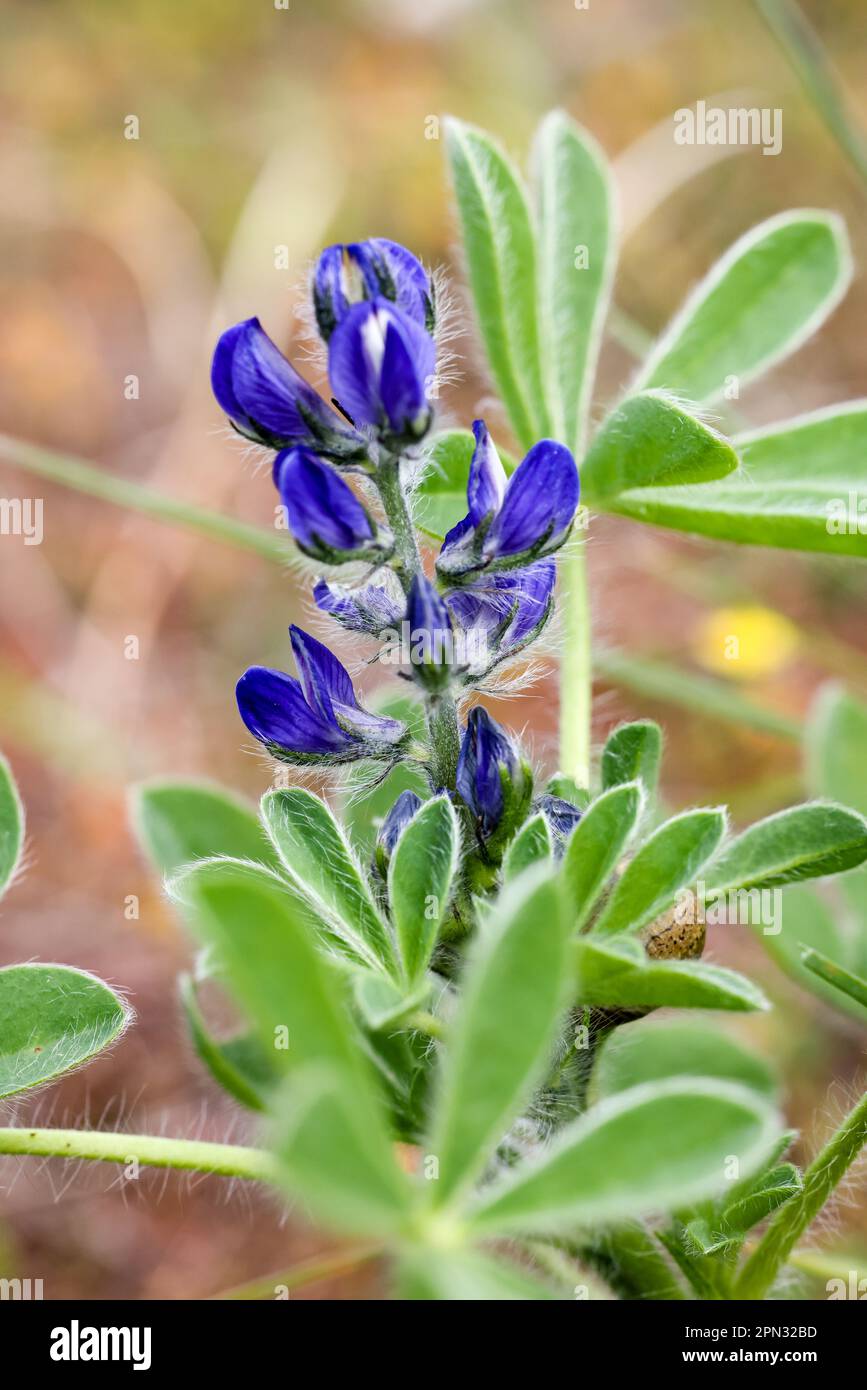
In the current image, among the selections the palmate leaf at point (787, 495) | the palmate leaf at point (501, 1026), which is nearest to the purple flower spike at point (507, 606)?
the palmate leaf at point (787, 495)

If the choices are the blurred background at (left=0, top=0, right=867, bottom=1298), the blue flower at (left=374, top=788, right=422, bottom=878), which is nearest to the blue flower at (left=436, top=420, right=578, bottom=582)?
the blue flower at (left=374, top=788, right=422, bottom=878)

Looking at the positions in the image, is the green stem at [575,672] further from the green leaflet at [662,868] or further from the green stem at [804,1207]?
the green stem at [804,1207]

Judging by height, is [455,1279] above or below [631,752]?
Result: below

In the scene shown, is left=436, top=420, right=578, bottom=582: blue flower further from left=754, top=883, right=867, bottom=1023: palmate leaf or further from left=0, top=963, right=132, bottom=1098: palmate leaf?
left=754, top=883, right=867, bottom=1023: palmate leaf

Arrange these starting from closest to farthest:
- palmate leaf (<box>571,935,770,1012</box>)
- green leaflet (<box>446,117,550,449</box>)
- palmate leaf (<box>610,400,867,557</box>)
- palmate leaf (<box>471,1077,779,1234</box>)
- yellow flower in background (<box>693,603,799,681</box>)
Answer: palmate leaf (<box>471,1077,779,1234</box>) < palmate leaf (<box>571,935,770,1012</box>) < palmate leaf (<box>610,400,867,557</box>) < green leaflet (<box>446,117,550,449</box>) < yellow flower in background (<box>693,603,799,681</box>)

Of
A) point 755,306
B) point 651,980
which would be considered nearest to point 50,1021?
point 651,980

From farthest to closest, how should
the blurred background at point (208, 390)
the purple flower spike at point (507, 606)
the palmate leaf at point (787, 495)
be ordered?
the blurred background at point (208, 390), the palmate leaf at point (787, 495), the purple flower spike at point (507, 606)

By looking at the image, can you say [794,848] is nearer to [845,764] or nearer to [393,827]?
[393,827]
